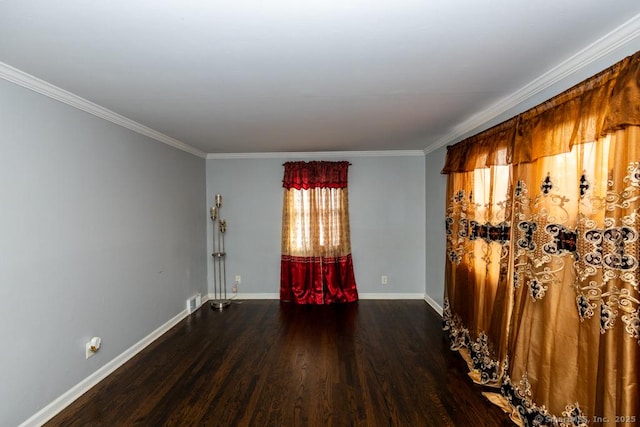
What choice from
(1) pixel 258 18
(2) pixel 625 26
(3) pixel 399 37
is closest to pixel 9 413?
(1) pixel 258 18

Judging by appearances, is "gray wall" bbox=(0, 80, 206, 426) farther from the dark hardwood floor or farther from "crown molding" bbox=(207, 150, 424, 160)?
"crown molding" bbox=(207, 150, 424, 160)

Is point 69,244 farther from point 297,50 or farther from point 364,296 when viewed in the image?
point 364,296

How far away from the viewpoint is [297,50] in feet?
5.26

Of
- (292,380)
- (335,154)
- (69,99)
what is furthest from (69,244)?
(335,154)

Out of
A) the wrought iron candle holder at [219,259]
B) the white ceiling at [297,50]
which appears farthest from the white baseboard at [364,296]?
the white ceiling at [297,50]

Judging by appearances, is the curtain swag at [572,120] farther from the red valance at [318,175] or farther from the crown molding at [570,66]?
the red valance at [318,175]

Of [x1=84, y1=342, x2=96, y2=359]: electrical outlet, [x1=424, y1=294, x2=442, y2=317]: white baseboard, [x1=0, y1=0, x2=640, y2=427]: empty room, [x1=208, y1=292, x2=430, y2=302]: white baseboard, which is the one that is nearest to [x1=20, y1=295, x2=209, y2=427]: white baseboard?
[x1=0, y1=0, x2=640, y2=427]: empty room

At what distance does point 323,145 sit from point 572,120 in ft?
9.07

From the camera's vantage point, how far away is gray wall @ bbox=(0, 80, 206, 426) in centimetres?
185

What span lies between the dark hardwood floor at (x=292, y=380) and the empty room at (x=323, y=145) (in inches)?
0.8

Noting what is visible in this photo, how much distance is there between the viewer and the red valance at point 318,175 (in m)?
4.42

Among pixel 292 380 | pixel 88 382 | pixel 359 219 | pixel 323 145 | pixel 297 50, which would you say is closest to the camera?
pixel 297 50

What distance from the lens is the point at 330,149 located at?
14.2 feet

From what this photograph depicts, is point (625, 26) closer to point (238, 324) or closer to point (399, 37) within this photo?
point (399, 37)
